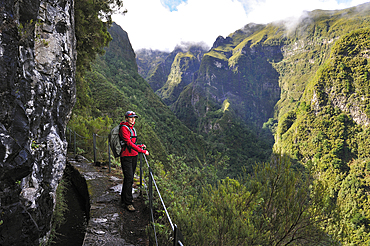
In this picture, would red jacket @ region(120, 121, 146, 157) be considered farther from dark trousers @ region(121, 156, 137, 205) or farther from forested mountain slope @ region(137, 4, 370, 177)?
forested mountain slope @ region(137, 4, 370, 177)

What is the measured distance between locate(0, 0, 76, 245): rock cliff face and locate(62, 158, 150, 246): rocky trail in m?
0.72

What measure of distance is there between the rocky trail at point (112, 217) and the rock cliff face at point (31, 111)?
2.35 feet

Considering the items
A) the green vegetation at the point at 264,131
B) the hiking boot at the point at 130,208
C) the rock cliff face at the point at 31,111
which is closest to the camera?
the rock cliff face at the point at 31,111

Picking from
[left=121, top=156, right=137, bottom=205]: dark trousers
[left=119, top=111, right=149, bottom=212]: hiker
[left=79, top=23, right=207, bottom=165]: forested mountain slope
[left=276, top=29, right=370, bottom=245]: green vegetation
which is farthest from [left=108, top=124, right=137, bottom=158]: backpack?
[left=276, top=29, right=370, bottom=245]: green vegetation

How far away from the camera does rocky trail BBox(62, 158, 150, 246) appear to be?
8.10 ft

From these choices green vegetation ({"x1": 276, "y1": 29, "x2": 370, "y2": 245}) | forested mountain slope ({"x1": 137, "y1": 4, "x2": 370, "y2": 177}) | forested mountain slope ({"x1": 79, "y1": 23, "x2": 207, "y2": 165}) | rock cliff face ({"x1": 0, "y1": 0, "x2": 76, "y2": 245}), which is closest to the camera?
rock cliff face ({"x1": 0, "y1": 0, "x2": 76, "y2": 245})

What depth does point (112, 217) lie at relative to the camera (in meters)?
2.96

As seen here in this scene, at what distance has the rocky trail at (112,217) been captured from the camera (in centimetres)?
247

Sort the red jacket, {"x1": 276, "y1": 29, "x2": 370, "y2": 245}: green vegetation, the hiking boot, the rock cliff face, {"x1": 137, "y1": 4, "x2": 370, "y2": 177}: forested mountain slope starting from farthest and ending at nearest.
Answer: {"x1": 137, "y1": 4, "x2": 370, "y2": 177}: forested mountain slope
{"x1": 276, "y1": 29, "x2": 370, "y2": 245}: green vegetation
the hiking boot
the red jacket
the rock cliff face

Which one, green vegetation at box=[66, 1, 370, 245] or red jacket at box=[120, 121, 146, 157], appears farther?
green vegetation at box=[66, 1, 370, 245]

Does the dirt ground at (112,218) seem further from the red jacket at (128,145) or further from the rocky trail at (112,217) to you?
the red jacket at (128,145)

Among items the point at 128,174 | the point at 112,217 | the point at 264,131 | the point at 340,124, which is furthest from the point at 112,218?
the point at 264,131

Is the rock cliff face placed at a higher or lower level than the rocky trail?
higher

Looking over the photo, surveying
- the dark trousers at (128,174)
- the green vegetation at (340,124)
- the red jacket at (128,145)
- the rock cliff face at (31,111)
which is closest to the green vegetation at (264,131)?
the green vegetation at (340,124)
